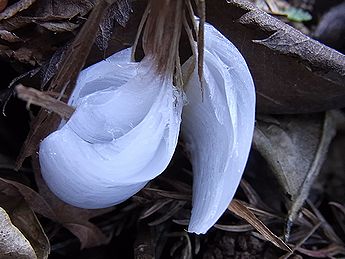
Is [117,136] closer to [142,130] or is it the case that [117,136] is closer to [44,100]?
[142,130]

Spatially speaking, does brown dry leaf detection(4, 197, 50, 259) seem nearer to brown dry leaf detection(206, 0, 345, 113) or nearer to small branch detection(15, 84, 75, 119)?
small branch detection(15, 84, 75, 119)

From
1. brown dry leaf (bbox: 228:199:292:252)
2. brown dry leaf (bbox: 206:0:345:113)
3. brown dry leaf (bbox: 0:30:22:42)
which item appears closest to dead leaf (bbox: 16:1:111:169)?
brown dry leaf (bbox: 0:30:22:42)

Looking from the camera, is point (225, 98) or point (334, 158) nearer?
point (225, 98)

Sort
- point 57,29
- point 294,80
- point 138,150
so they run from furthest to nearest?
point 294,80, point 57,29, point 138,150

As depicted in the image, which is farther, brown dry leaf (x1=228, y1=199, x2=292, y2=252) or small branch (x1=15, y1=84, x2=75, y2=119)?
brown dry leaf (x1=228, y1=199, x2=292, y2=252)

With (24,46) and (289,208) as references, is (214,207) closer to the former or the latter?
(289,208)

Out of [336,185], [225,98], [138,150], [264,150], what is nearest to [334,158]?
[336,185]
